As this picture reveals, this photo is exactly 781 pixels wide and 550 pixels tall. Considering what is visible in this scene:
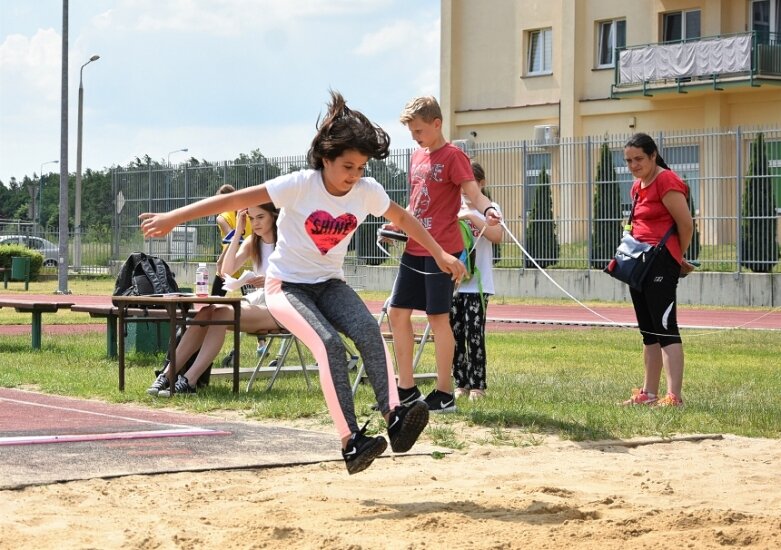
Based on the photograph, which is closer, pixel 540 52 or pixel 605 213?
pixel 605 213

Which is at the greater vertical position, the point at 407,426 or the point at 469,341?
the point at 469,341

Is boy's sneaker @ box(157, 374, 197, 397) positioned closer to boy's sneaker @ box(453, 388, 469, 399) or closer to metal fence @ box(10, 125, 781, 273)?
boy's sneaker @ box(453, 388, 469, 399)

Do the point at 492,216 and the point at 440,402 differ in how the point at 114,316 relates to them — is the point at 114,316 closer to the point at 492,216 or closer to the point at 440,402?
the point at 440,402

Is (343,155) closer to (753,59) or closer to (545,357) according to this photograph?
(545,357)

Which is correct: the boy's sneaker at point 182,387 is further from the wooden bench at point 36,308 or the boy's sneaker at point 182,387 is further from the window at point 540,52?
the window at point 540,52

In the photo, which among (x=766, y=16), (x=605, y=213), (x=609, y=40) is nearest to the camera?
(x=605, y=213)

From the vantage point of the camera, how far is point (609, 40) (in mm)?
40844

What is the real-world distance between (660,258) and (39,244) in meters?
42.1

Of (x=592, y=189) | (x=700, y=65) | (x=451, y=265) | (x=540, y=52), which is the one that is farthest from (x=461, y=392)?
(x=540, y=52)

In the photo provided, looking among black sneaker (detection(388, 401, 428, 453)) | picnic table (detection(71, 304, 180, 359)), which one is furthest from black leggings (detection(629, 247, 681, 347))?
picnic table (detection(71, 304, 180, 359))

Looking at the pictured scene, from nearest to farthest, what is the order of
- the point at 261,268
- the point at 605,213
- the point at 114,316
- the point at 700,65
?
the point at 261,268 < the point at 114,316 < the point at 605,213 < the point at 700,65

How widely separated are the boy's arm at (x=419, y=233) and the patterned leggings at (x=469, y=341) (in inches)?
125

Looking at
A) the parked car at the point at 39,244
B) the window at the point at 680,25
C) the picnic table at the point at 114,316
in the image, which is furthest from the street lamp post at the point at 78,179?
the picnic table at the point at 114,316

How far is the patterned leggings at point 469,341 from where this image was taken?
10172mm
